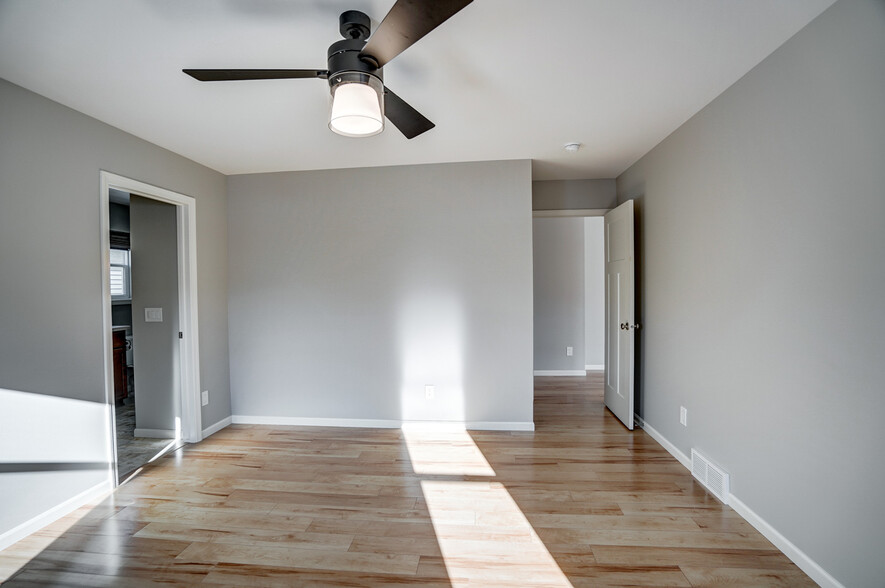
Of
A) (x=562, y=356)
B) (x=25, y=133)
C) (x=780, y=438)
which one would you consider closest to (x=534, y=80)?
(x=780, y=438)

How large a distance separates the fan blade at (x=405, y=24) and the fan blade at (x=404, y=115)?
0.88ft

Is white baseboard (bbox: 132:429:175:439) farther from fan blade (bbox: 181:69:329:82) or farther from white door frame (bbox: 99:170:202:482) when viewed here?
fan blade (bbox: 181:69:329:82)

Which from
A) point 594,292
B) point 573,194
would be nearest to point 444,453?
point 573,194

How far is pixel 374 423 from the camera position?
3.69 metres

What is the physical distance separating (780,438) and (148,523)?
3.30m

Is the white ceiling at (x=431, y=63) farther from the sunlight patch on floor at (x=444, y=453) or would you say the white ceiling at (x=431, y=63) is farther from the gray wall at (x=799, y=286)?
the sunlight patch on floor at (x=444, y=453)

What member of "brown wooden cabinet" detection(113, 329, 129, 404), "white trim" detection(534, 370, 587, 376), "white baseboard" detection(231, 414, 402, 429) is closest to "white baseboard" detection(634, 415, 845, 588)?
"white baseboard" detection(231, 414, 402, 429)

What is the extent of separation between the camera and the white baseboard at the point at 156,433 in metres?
3.45

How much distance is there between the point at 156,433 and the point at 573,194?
4.49 meters

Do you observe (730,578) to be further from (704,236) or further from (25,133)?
(25,133)

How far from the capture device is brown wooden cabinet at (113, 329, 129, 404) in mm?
4152

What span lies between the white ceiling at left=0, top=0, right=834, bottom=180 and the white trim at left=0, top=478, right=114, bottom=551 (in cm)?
230

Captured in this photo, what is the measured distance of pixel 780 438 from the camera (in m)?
1.91

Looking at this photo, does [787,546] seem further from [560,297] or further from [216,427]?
[216,427]
